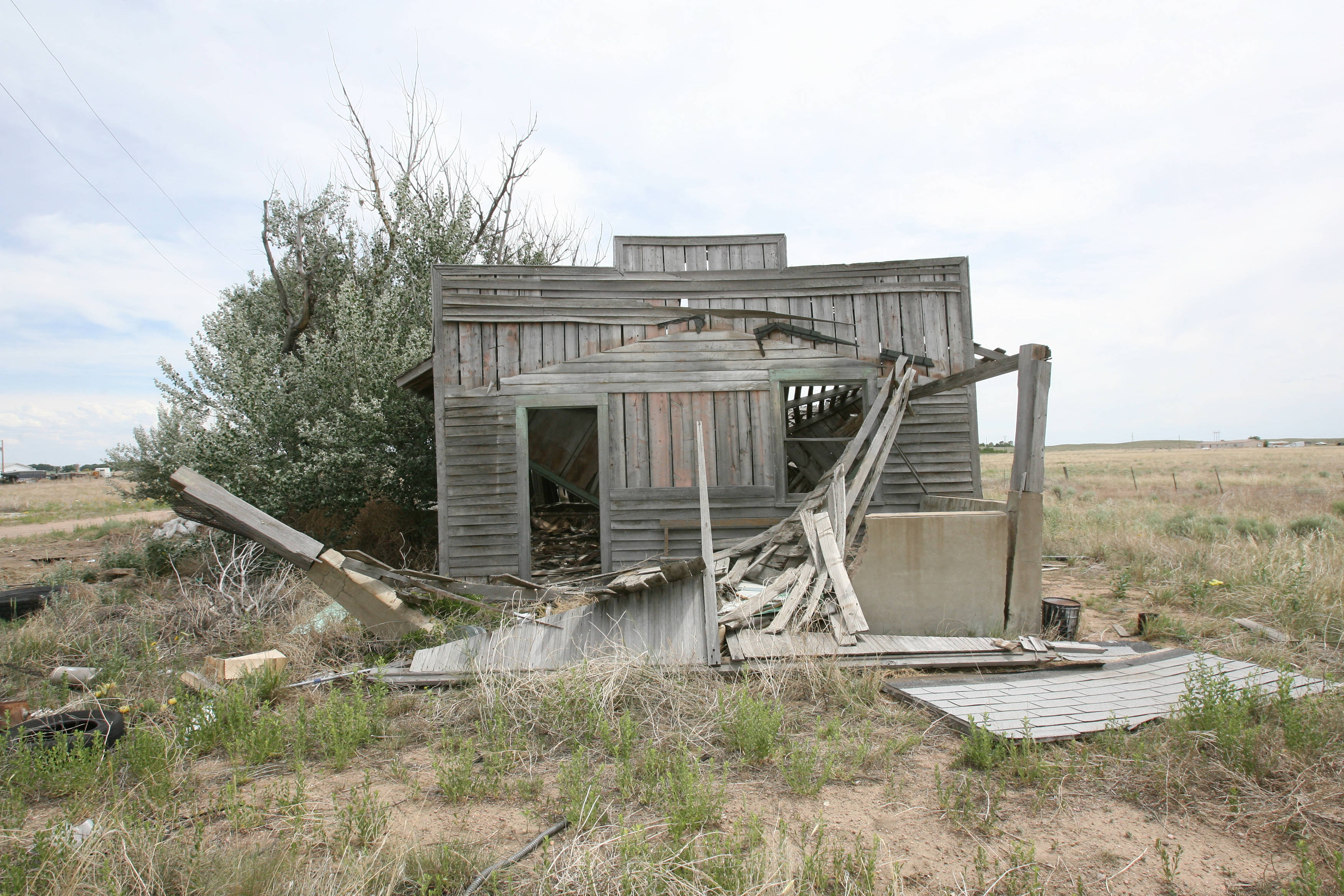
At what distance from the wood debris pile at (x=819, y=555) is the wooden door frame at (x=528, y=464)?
6.45ft

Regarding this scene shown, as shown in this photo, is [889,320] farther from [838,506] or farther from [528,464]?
[528,464]

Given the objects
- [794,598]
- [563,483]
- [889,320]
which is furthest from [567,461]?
[794,598]

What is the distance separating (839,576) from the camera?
589cm

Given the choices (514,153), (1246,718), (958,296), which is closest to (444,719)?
(1246,718)

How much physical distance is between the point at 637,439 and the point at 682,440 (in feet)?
1.89

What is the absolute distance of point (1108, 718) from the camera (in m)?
4.06

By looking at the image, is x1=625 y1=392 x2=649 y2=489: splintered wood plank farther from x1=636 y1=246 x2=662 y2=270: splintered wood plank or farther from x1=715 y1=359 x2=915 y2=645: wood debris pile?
x1=715 y1=359 x2=915 y2=645: wood debris pile

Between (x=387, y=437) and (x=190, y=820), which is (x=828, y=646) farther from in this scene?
(x=387, y=437)

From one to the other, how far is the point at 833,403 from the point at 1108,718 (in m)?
7.51

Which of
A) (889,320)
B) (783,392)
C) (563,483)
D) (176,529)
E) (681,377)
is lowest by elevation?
(176,529)

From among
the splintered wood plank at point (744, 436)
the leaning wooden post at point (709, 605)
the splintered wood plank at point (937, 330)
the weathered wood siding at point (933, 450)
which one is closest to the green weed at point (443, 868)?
the leaning wooden post at point (709, 605)

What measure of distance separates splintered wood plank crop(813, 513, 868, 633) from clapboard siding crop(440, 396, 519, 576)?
3992 mm

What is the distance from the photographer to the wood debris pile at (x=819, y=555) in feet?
18.7

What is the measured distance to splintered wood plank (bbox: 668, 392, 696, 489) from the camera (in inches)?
345
